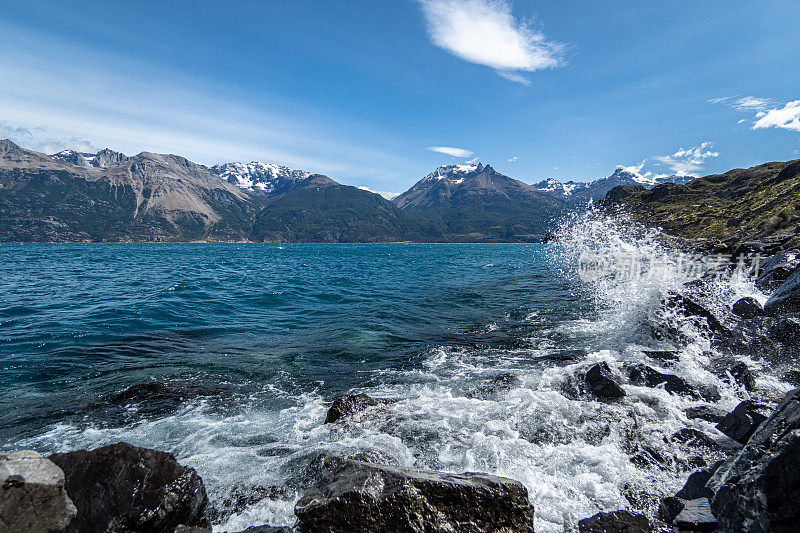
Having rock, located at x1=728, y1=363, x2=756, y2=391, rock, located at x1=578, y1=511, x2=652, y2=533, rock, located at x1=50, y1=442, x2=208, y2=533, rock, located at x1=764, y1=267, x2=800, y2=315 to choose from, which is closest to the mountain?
rock, located at x1=764, y1=267, x2=800, y2=315

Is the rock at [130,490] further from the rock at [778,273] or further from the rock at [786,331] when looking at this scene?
the rock at [778,273]

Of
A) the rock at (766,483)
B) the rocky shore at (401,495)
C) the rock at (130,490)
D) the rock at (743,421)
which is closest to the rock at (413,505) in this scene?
the rocky shore at (401,495)

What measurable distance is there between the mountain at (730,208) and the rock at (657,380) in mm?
35817

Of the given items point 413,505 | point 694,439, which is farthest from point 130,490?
point 694,439

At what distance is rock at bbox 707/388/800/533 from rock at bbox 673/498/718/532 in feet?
0.99

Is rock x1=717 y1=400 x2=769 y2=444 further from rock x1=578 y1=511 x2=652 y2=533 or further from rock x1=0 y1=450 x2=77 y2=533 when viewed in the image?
rock x1=0 y1=450 x2=77 y2=533

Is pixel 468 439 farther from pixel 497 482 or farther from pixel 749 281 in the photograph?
pixel 749 281

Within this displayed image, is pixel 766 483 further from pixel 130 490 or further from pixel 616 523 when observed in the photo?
pixel 130 490

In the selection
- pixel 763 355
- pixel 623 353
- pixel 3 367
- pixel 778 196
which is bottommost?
pixel 3 367

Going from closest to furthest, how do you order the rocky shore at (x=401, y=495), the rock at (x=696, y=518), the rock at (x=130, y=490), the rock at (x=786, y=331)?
the rocky shore at (x=401, y=495) → the rock at (x=696, y=518) → the rock at (x=130, y=490) → the rock at (x=786, y=331)

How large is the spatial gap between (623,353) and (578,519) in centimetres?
1271

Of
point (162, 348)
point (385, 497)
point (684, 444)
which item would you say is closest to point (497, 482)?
point (385, 497)

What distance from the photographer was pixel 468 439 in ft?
32.6

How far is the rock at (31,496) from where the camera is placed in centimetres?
497
